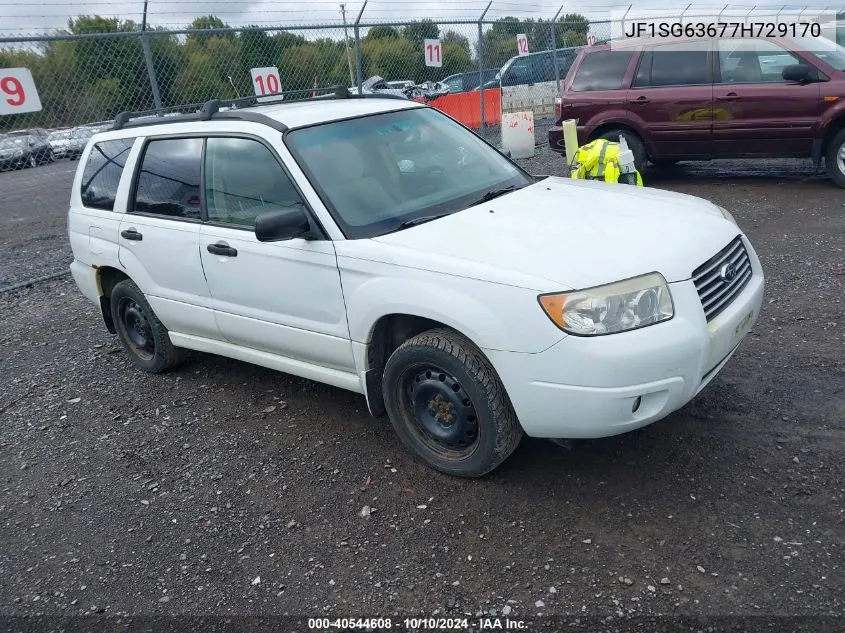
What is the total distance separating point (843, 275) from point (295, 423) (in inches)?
177

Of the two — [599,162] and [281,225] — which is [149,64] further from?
[281,225]

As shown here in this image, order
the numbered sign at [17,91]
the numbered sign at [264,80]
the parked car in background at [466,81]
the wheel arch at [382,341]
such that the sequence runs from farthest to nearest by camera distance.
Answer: the parked car in background at [466,81]
the numbered sign at [264,80]
the numbered sign at [17,91]
the wheel arch at [382,341]

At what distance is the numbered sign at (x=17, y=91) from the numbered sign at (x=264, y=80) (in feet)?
9.01

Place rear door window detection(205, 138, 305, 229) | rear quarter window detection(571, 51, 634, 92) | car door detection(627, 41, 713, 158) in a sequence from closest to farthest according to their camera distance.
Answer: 1. rear door window detection(205, 138, 305, 229)
2. car door detection(627, 41, 713, 158)
3. rear quarter window detection(571, 51, 634, 92)

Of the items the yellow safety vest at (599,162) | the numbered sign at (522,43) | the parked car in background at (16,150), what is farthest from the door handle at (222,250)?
the numbered sign at (522,43)

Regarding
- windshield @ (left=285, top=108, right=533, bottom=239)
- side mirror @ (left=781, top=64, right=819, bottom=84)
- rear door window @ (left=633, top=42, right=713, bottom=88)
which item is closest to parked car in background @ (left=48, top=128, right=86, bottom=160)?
windshield @ (left=285, top=108, right=533, bottom=239)

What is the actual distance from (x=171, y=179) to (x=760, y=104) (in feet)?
24.1

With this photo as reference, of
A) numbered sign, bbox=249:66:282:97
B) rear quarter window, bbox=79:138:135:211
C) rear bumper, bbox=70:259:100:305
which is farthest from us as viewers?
numbered sign, bbox=249:66:282:97

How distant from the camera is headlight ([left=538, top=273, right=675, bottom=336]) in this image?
10.0ft

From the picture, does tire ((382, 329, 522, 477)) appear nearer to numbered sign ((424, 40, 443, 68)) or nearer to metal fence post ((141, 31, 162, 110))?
metal fence post ((141, 31, 162, 110))

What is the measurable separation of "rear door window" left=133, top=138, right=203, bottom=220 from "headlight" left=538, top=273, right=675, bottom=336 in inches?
96.3

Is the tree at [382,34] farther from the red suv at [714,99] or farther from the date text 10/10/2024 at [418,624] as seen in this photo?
the date text 10/10/2024 at [418,624]

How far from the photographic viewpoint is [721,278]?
3.48 metres

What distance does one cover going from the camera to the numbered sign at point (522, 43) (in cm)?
1689
